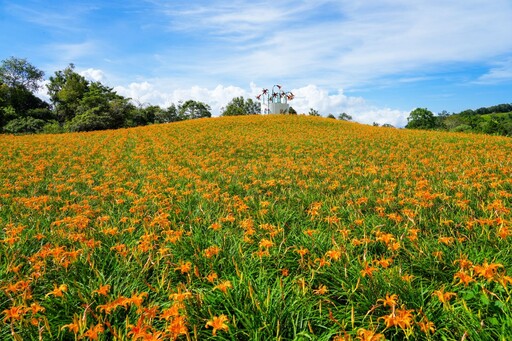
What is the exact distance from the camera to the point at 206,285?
10.3ft

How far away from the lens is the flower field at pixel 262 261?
2307 mm

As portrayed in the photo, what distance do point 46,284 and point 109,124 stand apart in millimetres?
34720

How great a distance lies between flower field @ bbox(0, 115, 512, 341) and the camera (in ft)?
7.57

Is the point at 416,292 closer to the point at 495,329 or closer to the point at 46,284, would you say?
the point at 495,329

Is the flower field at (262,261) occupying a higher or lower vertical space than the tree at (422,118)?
lower

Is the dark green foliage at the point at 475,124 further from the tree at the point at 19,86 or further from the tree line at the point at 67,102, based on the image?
the tree at the point at 19,86

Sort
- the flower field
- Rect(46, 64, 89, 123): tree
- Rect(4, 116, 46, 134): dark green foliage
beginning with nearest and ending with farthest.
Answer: the flower field → Rect(4, 116, 46, 134): dark green foliage → Rect(46, 64, 89, 123): tree

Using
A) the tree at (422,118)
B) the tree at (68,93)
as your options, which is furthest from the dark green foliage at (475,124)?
the tree at (68,93)

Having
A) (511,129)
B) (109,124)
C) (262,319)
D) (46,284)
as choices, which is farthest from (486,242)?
(511,129)

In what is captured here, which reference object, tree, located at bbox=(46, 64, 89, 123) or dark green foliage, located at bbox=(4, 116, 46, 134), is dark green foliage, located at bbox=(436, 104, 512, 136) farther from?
tree, located at bbox=(46, 64, 89, 123)

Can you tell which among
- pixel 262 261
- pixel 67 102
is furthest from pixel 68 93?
pixel 262 261

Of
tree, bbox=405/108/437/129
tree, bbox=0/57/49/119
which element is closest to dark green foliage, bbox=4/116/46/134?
tree, bbox=0/57/49/119

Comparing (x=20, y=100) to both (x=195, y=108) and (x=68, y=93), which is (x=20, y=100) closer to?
(x=68, y=93)

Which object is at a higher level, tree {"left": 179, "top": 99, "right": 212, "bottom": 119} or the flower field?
tree {"left": 179, "top": 99, "right": 212, "bottom": 119}
